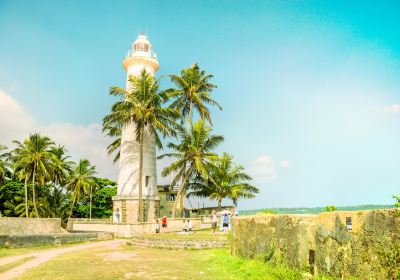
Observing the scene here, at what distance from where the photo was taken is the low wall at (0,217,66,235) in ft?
69.8

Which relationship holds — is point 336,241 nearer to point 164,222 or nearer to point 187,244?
point 187,244

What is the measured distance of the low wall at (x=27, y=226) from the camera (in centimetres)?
2127

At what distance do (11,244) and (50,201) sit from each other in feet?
112

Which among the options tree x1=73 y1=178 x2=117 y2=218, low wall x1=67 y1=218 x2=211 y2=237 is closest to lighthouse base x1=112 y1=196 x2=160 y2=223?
low wall x1=67 y1=218 x2=211 y2=237

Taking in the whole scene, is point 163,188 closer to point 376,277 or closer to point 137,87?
point 137,87

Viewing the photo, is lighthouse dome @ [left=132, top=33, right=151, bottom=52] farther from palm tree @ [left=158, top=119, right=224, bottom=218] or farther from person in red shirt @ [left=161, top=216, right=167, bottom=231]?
person in red shirt @ [left=161, top=216, right=167, bottom=231]

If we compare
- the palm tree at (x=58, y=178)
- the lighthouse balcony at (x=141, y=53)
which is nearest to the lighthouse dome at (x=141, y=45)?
the lighthouse balcony at (x=141, y=53)

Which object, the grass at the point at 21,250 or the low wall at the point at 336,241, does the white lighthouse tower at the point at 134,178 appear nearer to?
the grass at the point at 21,250

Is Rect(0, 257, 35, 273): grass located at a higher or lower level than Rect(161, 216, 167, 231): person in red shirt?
lower

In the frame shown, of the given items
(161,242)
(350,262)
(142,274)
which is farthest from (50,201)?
(350,262)

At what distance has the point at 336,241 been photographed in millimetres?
7102

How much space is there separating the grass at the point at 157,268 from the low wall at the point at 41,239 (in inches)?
206

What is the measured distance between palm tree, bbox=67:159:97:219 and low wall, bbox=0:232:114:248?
26.5 m

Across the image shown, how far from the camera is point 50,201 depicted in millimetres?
49375
